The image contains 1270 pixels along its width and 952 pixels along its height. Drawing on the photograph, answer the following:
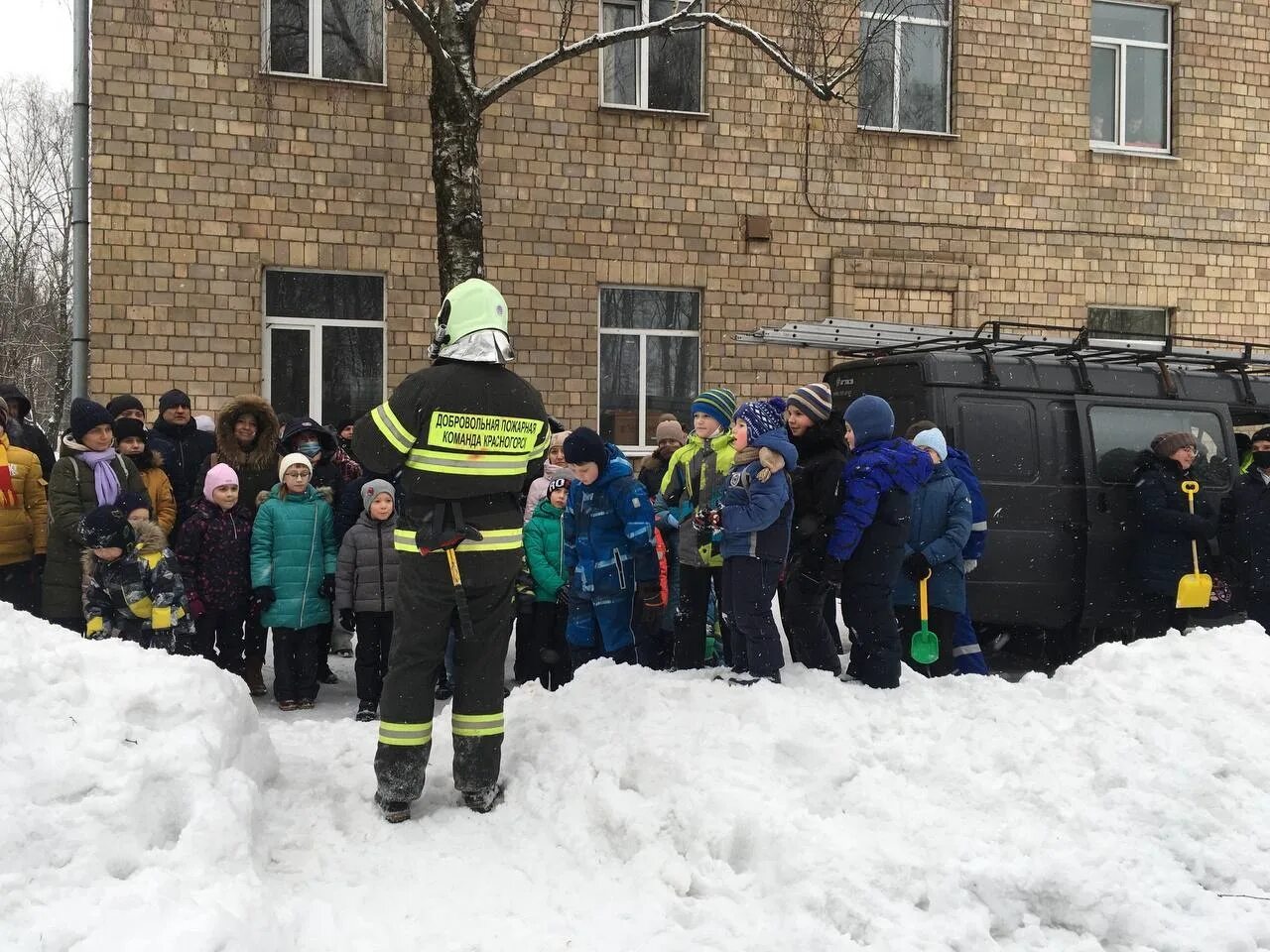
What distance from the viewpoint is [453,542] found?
13.6 ft

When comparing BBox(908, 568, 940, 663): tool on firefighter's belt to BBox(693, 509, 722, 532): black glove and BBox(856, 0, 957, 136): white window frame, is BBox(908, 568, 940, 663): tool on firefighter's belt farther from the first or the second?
BBox(856, 0, 957, 136): white window frame

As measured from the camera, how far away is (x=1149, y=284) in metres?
13.4

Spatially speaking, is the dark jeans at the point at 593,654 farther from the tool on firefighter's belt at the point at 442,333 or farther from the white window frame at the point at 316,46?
the white window frame at the point at 316,46

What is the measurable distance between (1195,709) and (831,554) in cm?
174

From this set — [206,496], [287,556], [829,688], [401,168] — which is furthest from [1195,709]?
[401,168]

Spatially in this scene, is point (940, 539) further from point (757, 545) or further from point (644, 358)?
point (644, 358)

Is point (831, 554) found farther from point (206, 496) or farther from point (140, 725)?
point (206, 496)

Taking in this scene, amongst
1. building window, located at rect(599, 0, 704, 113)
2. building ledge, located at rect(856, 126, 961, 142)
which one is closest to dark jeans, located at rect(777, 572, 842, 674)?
building window, located at rect(599, 0, 704, 113)

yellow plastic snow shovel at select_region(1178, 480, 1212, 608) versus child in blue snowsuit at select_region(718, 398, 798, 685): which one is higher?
child in blue snowsuit at select_region(718, 398, 798, 685)

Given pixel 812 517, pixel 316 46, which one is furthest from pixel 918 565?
pixel 316 46

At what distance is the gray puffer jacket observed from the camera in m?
6.39

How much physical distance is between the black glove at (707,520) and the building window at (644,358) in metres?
6.49

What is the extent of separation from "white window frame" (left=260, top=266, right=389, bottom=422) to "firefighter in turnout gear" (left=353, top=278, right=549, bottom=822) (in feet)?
23.7

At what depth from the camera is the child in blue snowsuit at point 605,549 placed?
564 centimetres
